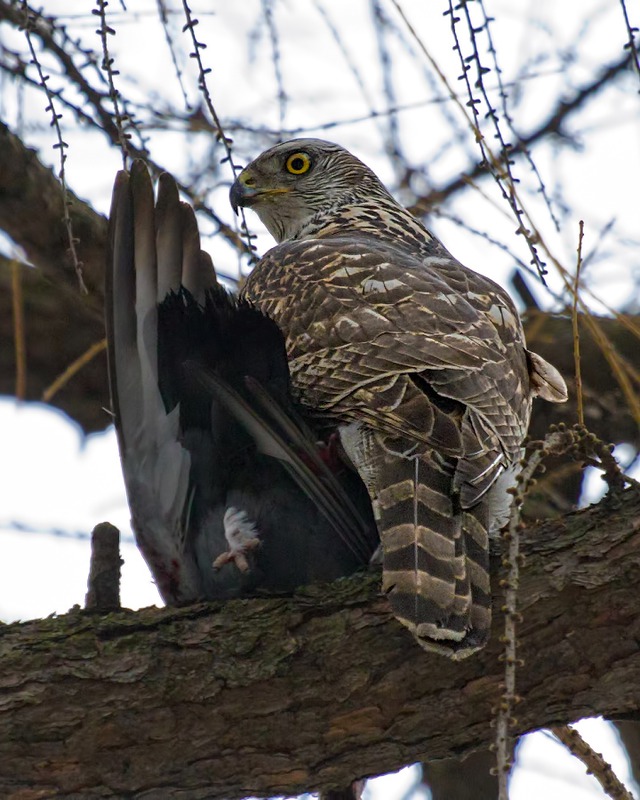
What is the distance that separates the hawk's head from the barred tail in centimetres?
252

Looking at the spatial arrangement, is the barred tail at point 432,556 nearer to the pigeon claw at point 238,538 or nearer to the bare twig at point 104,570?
the pigeon claw at point 238,538

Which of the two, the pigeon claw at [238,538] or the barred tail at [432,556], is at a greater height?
the pigeon claw at [238,538]

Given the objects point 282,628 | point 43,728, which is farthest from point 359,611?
point 43,728

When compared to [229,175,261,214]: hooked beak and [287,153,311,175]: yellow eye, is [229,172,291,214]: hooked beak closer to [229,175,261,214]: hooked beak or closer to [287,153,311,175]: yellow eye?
[229,175,261,214]: hooked beak

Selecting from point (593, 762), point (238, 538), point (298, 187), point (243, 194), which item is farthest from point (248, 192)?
point (593, 762)

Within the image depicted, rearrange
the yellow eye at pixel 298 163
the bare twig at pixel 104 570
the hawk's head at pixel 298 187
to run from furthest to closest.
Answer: the yellow eye at pixel 298 163 < the hawk's head at pixel 298 187 < the bare twig at pixel 104 570

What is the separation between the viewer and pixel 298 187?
200 inches

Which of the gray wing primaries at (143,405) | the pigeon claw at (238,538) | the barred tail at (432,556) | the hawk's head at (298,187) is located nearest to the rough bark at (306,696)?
the barred tail at (432,556)

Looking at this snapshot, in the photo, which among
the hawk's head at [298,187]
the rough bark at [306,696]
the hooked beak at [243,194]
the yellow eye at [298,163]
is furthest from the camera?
the yellow eye at [298,163]

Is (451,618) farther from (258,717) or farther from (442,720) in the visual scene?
(258,717)

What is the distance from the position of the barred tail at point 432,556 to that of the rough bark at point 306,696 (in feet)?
0.53

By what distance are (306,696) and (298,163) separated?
3.16 m

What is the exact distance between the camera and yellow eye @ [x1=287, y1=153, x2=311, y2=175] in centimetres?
512

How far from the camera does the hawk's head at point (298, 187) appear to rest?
496 cm
